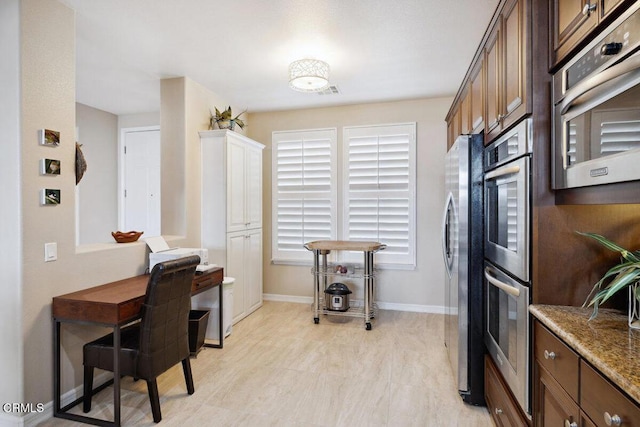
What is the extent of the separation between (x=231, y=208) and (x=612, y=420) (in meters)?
3.43

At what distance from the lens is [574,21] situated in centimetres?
133

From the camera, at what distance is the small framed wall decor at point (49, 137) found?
2.16 m

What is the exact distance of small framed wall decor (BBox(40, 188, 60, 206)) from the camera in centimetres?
218

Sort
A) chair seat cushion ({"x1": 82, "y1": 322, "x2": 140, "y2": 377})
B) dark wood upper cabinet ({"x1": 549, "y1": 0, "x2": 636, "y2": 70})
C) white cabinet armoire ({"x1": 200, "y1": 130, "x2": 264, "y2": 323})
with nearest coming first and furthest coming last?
dark wood upper cabinet ({"x1": 549, "y1": 0, "x2": 636, "y2": 70}), chair seat cushion ({"x1": 82, "y1": 322, "x2": 140, "y2": 377}), white cabinet armoire ({"x1": 200, "y1": 130, "x2": 264, "y2": 323})

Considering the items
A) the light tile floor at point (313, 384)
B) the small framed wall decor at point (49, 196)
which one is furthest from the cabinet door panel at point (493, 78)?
the small framed wall decor at point (49, 196)

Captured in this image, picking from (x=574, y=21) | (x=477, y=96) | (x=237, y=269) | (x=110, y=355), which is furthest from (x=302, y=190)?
(x=574, y=21)

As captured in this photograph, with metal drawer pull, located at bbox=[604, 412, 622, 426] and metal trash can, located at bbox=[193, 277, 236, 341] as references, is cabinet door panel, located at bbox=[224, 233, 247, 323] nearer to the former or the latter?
metal trash can, located at bbox=[193, 277, 236, 341]

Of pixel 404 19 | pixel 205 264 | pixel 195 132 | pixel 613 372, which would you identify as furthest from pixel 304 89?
pixel 613 372

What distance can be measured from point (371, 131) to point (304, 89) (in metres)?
1.46

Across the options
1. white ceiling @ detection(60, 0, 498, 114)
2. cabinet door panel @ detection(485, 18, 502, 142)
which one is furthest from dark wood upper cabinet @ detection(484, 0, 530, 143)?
white ceiling @ detection(60, 0, 498, 114)

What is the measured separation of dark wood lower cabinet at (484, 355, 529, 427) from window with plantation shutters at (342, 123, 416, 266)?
7.22 ft

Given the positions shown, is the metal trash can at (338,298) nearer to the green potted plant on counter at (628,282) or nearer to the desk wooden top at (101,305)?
the desk wooden top at (101,305)

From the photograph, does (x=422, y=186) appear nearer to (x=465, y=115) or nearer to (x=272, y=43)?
(x=465, y=115)

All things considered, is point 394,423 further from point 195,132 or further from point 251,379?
point 195,132
